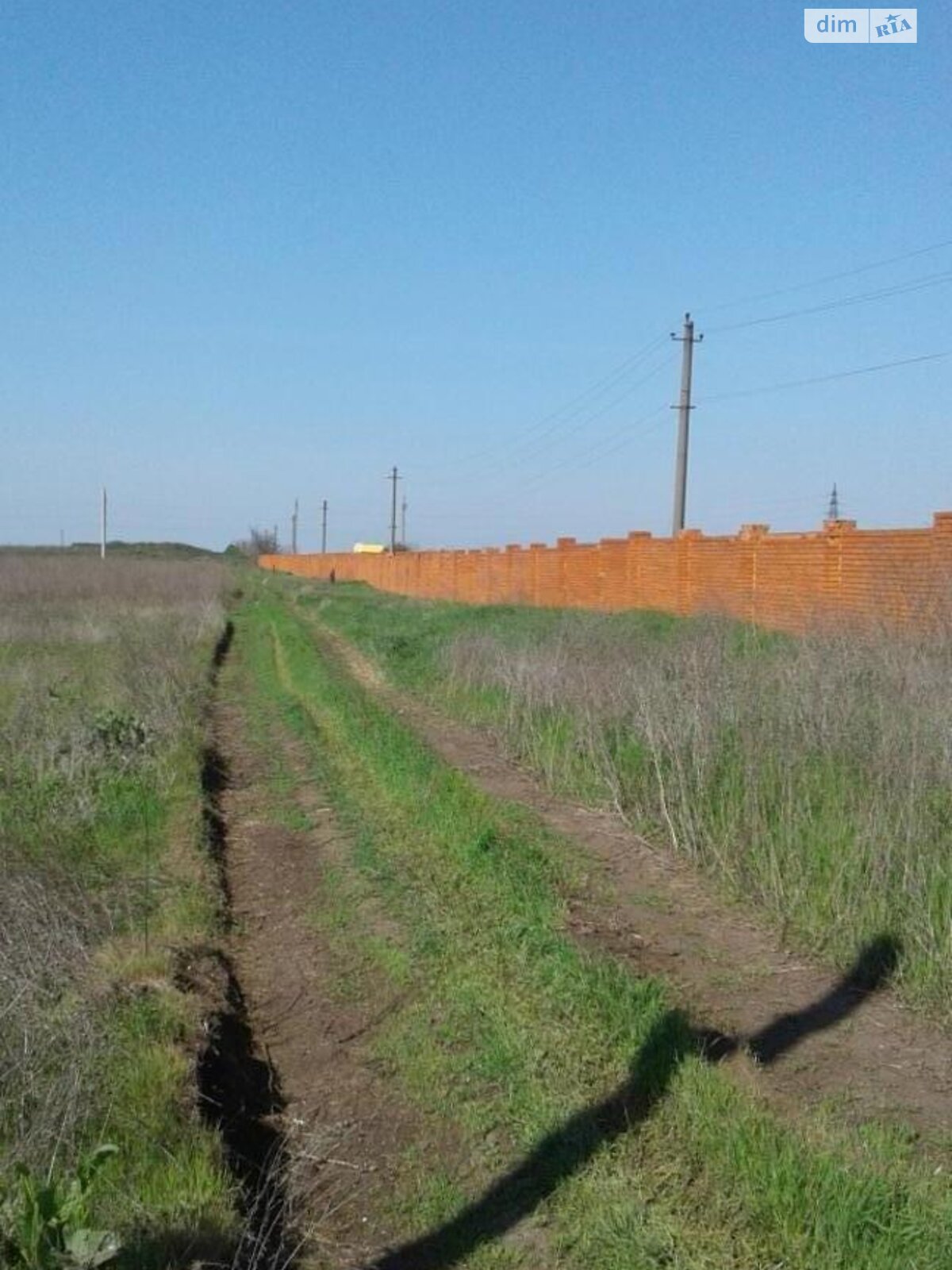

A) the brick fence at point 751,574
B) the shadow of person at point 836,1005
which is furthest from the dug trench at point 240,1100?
the brick fence at point 751,574

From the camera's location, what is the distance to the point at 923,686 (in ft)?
28.9

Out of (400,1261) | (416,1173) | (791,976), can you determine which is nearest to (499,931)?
(791,976)

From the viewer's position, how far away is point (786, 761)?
830cm

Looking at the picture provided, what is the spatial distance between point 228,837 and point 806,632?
5.27 metres

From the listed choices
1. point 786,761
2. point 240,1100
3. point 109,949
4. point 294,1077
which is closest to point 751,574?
point 786,761

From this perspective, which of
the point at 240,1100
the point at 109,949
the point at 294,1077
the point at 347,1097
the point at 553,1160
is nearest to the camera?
the point at 553,1160

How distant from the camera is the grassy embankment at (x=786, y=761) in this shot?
6.58 metres

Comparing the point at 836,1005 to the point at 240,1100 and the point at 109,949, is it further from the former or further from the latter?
the point at 109,949

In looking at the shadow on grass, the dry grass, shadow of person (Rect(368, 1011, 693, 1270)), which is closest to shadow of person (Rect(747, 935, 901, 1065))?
the shadow on grass

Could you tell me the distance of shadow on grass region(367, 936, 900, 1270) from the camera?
474cm

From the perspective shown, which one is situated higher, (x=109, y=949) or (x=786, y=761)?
(x=786, y=761)

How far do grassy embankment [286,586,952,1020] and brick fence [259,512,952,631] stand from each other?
173 centimetres

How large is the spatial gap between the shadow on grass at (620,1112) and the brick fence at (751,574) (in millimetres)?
5613

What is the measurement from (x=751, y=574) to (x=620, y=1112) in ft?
55.3
